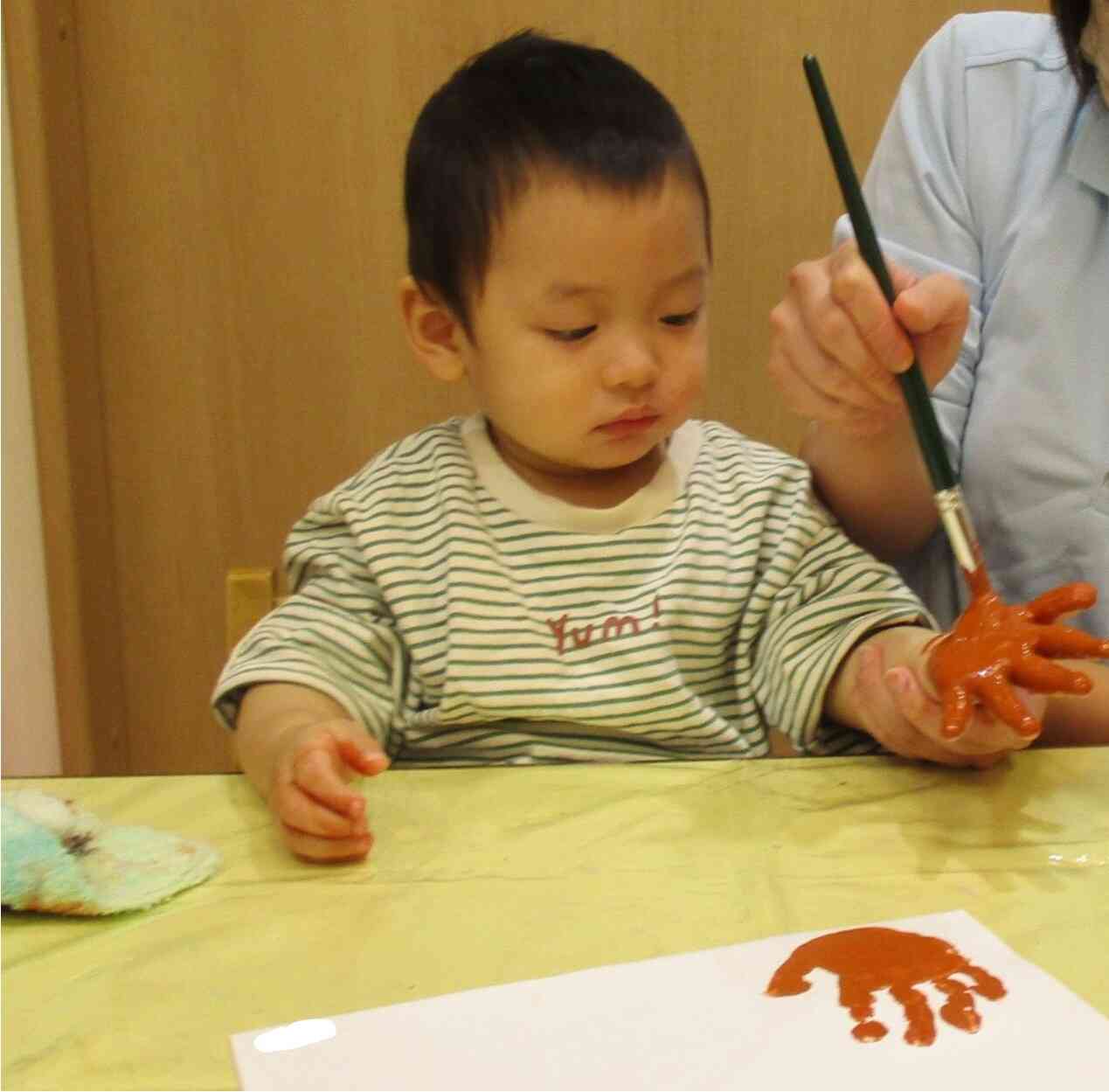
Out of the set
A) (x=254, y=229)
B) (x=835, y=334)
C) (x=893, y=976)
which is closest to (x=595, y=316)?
(x=835, y=334)

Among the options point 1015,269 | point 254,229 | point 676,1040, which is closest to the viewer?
point 676,1040

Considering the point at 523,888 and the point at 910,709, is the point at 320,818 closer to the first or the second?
the point at 523,888

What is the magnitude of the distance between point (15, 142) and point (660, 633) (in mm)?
985

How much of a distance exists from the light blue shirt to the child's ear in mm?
291

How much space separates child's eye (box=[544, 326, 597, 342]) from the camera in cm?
70

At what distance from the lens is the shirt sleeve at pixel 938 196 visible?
851 mm

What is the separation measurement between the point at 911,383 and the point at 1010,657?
156 millimetres

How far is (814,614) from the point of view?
725 mm

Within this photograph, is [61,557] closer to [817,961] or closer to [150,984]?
[150,984]

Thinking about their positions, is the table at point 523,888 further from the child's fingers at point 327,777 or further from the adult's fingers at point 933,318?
the adult's fingers at point 933,318

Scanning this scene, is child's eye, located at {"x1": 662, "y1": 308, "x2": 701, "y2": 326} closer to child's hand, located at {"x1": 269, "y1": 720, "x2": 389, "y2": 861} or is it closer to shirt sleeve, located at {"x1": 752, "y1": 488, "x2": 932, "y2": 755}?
shirt sleeve, located at {"x1": 752, "y1": 488, "x2": 932, "y2": 755}

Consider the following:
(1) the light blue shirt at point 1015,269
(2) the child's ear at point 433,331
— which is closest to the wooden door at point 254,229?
(1) the light blue shirt at point 1015,269

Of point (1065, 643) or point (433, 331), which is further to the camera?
point (433, 331)

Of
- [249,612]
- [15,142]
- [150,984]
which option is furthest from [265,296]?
[150,984]
